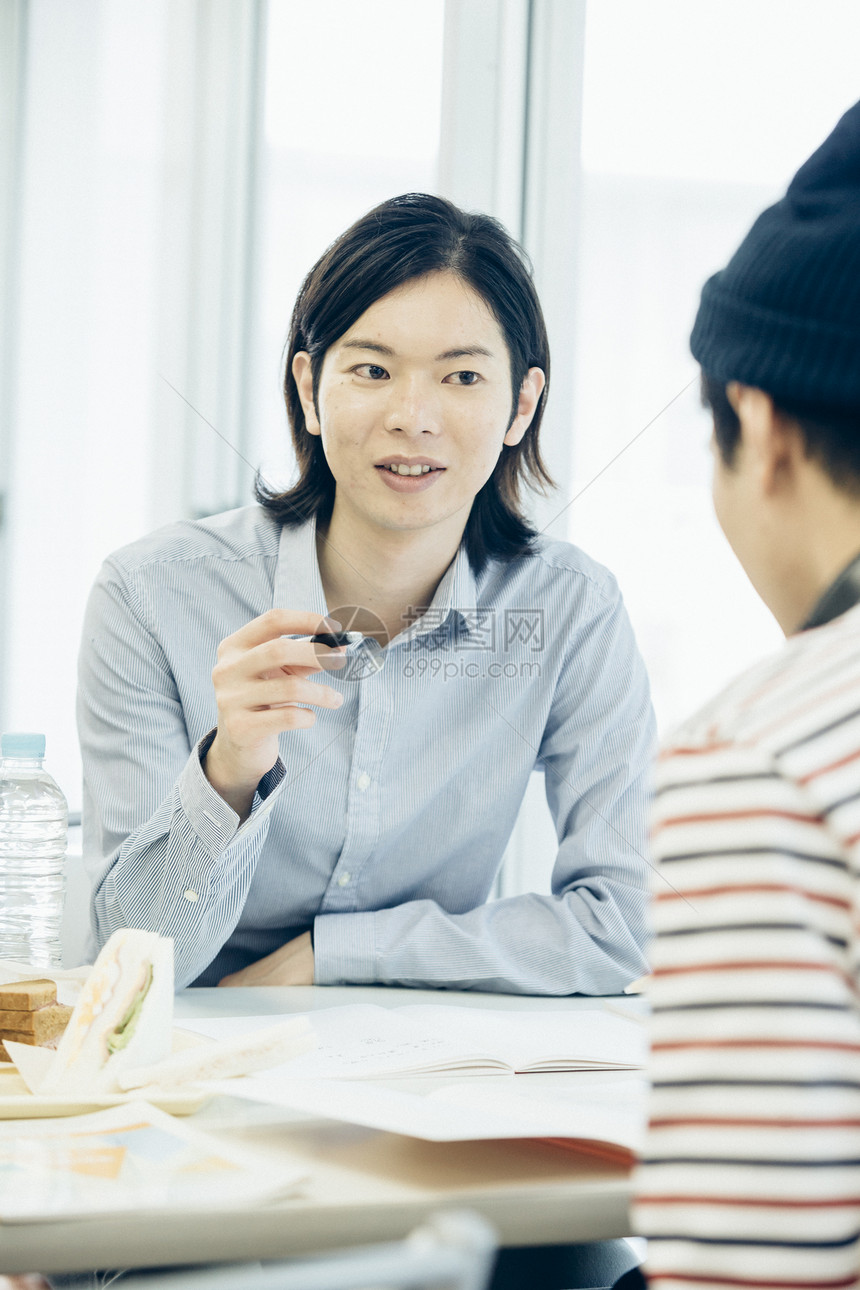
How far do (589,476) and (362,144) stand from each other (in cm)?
82

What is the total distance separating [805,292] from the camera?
1.74ft

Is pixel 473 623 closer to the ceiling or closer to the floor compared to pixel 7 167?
closer to the floor

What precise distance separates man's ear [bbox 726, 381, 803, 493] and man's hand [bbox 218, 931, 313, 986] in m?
0.73

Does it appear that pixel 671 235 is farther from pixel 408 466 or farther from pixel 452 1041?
pixel 452 1041

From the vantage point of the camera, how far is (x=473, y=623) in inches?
53.6

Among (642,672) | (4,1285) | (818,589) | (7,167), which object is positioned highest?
(7,167)

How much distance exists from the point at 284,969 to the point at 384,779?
24 cm

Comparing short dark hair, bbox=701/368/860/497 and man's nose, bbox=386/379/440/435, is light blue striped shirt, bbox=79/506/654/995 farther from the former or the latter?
short dark hair, bbox=701/368/860/497

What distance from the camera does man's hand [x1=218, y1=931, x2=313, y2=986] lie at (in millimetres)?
1110

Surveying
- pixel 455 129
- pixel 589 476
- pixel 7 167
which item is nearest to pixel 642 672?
pixel 589 476

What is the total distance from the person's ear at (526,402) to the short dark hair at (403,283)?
0.05 ft

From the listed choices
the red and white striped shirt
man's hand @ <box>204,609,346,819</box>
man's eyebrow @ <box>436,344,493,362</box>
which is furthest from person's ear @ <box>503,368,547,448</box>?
the red and white striped shirt

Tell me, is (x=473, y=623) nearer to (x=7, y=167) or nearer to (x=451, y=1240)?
(x=451, y=1240)

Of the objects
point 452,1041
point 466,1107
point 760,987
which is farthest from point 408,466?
point 760,987
